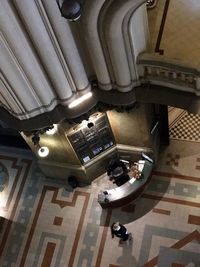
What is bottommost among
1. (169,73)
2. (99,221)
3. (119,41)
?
(99,221)

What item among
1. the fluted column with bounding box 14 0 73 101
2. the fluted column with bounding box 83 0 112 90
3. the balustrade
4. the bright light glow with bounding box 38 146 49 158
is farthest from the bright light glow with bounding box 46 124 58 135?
the balustrade

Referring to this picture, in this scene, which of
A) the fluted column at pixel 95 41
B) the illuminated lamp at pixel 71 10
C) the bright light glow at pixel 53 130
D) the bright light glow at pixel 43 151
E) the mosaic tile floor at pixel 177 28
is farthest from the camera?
the bright light glow at pixel 43 151

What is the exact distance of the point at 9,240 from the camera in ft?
47.0

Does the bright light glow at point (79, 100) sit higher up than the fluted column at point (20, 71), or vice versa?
the bright light glow at point (79, 100)

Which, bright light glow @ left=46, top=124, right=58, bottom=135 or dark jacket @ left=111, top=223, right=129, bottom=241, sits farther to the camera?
dark jacket @ left=111, top=223, right=129, bottom=241

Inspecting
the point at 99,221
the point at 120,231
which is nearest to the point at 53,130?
the point at 120,231

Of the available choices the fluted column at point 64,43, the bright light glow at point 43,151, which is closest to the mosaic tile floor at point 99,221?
the bright light glow at point 43,151

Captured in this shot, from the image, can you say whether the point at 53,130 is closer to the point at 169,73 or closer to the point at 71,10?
the point at 169,73

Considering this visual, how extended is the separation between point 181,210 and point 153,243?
4.01 feet

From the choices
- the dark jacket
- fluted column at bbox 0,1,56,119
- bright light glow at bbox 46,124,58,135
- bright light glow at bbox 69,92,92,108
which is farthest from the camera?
the dark jacket

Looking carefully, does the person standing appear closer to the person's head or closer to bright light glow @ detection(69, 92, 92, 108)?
the person's head

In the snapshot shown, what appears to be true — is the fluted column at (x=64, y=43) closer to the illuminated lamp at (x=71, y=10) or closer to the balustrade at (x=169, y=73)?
the illuminated lamp at (x=71, y=10)

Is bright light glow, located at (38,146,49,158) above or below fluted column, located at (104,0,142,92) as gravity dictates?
below

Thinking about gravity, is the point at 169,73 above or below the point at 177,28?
below
